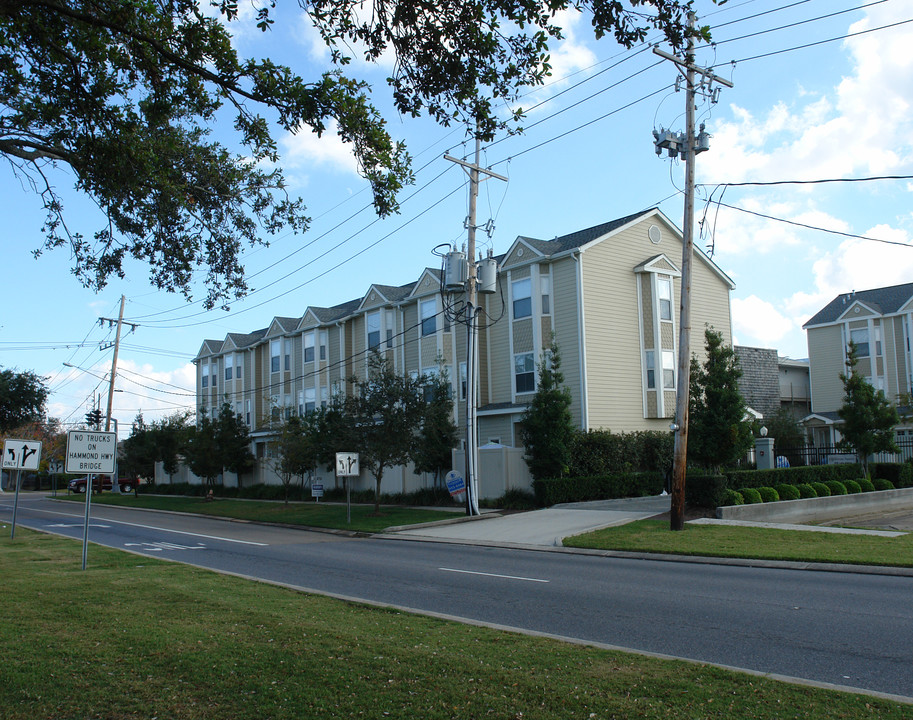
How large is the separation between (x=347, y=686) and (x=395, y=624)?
261 centimetres

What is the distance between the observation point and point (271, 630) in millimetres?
7953

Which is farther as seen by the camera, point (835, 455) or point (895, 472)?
point (835, 455)

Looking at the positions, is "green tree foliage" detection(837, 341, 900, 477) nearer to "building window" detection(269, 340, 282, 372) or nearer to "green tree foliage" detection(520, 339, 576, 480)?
"green tree foliage" detection(520, 339, 576, 480)

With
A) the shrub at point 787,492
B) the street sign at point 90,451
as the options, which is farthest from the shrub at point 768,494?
the street sign at point 90,451

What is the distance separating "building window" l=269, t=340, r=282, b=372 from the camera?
49.9 meters

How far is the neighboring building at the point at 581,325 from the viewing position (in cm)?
3117

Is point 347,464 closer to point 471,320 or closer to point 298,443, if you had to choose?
point 471,320

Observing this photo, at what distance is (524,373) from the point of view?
3241cm

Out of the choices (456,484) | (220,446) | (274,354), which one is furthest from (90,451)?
(274,354)

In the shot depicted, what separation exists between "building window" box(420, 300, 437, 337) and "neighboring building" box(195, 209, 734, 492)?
0.19 ft

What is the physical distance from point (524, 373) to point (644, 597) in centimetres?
2153

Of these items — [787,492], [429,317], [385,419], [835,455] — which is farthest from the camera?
[429,317]

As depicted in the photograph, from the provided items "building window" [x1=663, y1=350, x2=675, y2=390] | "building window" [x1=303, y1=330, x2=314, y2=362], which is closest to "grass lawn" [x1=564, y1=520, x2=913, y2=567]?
"building window" [x1=663, y1=350, x2=675, y2=390]

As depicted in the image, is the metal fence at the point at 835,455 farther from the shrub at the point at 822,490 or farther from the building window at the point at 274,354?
the building window at the point at 274,354
